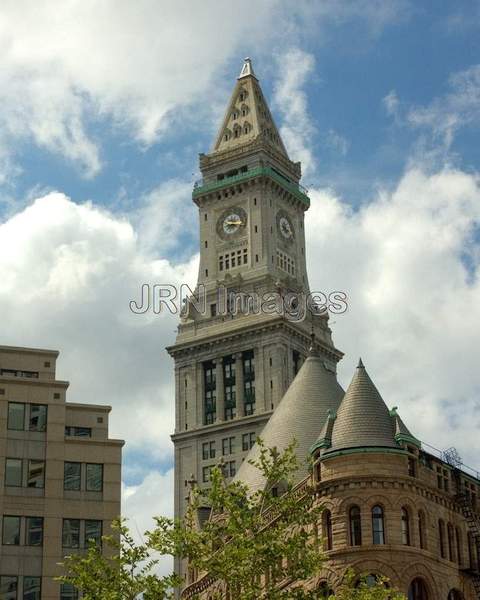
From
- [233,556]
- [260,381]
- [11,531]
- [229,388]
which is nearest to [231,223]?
[229,388]

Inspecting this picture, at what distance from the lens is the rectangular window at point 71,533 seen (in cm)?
6831

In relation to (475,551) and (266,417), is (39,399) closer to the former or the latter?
(475,551)

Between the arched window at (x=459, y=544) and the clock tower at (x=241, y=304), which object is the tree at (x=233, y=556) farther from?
the clock tower at (x=241, y=304)

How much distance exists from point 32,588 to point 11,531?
3197 mm

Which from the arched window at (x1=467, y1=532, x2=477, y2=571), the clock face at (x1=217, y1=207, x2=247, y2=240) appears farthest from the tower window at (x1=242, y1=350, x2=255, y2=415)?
the arched window at (x1=467, y1=532, x2=477, y2=571)

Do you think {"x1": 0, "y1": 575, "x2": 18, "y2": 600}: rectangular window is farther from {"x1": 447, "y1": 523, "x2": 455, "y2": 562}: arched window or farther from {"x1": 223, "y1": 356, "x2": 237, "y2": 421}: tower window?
{"x1": 223, "y1": 356, "x2": 237, "y2": 421}: tower window

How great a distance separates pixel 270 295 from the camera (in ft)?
463

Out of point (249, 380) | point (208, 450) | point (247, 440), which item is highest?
point (249, 380)

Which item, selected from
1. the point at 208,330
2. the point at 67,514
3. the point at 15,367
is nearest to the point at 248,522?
the point at 67,514

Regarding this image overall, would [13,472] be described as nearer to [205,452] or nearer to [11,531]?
[11,531]

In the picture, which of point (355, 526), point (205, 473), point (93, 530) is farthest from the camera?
point (205, 473)

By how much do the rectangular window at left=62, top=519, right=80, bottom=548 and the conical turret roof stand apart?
14.1 m

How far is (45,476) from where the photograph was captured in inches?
2731

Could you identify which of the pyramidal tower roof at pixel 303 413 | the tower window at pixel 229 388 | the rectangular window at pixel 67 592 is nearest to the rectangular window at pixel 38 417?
the rectangular window at pixel 67 592
